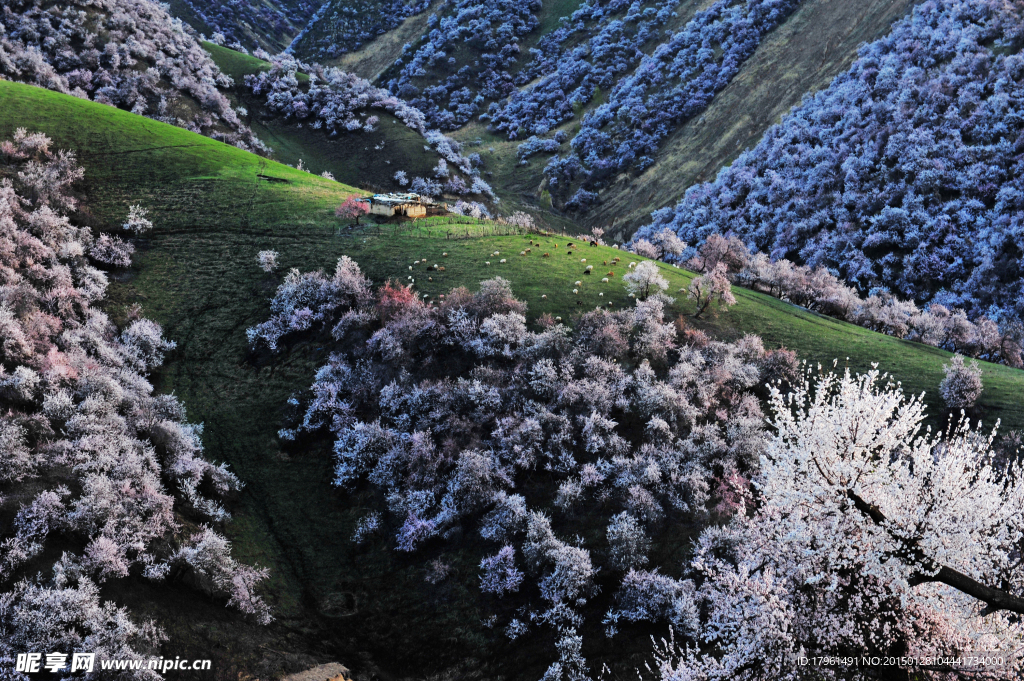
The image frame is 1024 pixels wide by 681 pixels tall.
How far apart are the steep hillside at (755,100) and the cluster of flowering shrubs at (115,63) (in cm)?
6325

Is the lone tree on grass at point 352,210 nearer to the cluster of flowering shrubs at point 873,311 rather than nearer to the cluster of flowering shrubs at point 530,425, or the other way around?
the cluster of flowering shrubs at point 530,425

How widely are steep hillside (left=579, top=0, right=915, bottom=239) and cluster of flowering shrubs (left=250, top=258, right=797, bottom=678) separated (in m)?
66.0

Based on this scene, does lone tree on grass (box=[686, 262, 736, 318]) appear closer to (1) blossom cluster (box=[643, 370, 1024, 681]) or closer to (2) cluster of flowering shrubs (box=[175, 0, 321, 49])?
(1) blossom cluster (box=[643, 370, 1024, 681])

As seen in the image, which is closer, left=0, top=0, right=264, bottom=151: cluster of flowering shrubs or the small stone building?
the small stone building

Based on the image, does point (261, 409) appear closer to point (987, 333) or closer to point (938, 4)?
point (987, 333)

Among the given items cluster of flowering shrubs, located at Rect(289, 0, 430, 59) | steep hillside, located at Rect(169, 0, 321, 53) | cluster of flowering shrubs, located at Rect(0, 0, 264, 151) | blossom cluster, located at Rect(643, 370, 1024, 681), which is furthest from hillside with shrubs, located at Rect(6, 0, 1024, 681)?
cluster of flowering shrubs, located at Rect(289, 0, 430, 59)

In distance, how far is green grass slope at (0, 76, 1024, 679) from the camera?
22.4 metres

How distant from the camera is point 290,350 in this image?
36.4 m

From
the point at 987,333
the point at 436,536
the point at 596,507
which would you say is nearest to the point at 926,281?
the point at 987,333

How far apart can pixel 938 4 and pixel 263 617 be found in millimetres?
110611

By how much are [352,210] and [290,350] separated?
1875cm

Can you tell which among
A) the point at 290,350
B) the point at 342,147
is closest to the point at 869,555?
the point at 290,350

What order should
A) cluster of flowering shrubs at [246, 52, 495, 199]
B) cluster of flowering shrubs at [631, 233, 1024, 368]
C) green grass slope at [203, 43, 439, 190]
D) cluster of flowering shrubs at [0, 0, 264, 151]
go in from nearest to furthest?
cluster of flowering shrubs at [631, 233, 1024, 368] → cluster of flowering shrubs at [0, 0, 264, 151] → green grass slope at [203, 43, 439, 190] → cluster of flowering shrubs at [246, 52, 495, 199]

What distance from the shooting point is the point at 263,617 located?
22.9 m
